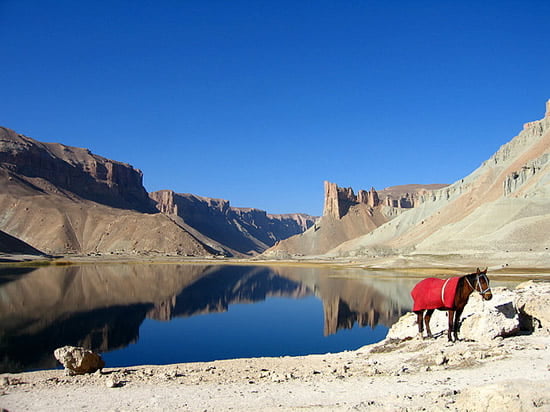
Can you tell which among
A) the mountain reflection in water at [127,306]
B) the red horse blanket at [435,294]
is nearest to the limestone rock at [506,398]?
the red horse blanket at [435,294]

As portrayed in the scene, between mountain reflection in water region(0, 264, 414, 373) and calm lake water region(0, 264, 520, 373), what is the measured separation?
0.24 ft

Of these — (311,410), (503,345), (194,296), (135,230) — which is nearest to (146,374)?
(311,410)

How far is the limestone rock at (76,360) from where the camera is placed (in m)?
15.6

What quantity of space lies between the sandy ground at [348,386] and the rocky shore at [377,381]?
25mm

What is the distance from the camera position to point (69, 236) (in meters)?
167

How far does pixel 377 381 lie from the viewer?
12625 millimetres

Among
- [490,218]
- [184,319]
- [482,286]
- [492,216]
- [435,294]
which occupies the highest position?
[492,216]

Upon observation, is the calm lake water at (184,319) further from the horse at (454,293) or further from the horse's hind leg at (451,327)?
the horse's hind leg at (451,327)

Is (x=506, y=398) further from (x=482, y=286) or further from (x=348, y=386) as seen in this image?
(x=482, y=286)

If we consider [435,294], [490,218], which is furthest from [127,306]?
[490,218]

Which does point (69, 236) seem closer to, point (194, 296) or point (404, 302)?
point (194, 296)

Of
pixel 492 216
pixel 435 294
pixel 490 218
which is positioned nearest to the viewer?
pixel 435 294

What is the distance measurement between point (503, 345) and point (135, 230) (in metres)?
170

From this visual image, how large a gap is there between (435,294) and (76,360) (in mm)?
12920
